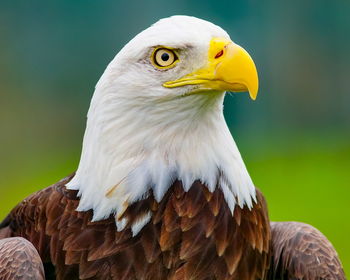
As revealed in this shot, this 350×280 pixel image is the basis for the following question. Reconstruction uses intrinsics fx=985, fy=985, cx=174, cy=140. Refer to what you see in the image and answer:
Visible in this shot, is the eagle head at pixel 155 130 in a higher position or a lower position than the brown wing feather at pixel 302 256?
higher

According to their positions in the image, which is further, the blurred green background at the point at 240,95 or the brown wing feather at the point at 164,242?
the blurred green background at the point at 240,95

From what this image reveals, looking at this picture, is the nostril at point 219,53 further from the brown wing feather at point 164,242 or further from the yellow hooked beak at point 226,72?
the brown wing feather at point 164,242

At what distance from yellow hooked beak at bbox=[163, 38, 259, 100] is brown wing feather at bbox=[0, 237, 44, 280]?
1.00 meters

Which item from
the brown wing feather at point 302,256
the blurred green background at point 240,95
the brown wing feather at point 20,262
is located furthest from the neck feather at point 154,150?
the blurred green background at point 240,95

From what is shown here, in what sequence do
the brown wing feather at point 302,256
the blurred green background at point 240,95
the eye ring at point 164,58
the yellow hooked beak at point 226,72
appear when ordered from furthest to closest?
the blurred green background at point 240,95, the brown wing feather at point 302,256, the eye ring at point 164,58, the yellow hooked beak at point 226,72

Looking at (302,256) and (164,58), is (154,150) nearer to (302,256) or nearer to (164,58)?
(164,58)

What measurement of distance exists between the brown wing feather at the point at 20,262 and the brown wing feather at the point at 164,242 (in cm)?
9

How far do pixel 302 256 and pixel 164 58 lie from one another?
3.81ft

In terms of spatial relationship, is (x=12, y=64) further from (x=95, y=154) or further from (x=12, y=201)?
(x=95, y=154)

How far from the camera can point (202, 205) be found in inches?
169

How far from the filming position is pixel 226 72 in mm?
4078

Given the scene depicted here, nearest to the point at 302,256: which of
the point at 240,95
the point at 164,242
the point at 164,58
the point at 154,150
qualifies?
the point at 164,242

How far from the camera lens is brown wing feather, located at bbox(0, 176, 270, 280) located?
4.23m

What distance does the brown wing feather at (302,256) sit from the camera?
451cm
